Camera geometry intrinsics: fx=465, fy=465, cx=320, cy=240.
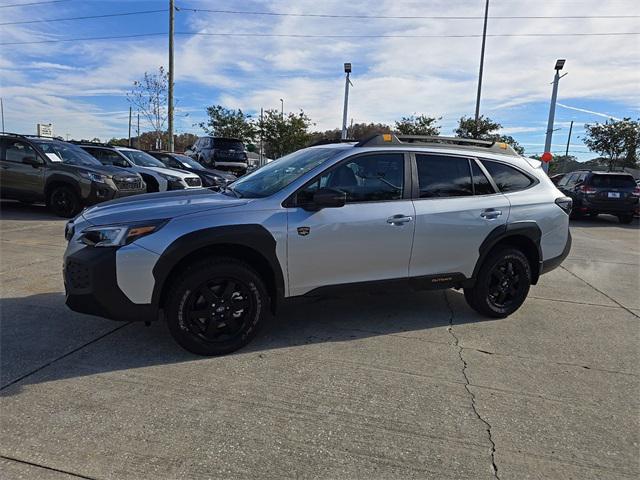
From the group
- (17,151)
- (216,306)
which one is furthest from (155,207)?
(17,151)

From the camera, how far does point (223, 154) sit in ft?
67.1

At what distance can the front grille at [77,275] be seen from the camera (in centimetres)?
342

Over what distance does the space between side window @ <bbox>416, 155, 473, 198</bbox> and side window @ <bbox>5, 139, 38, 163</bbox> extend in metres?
9.40

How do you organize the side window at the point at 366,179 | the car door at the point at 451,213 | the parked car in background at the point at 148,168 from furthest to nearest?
the parked car in background at the point at 148,168 < the car door at the point at 451,213 < the side window at the point at 366,179

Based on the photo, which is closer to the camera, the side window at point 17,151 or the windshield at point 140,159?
the side window at point 17,151

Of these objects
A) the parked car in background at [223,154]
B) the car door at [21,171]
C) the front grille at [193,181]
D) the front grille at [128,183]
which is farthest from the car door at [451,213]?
the parked car in background at [223,154]

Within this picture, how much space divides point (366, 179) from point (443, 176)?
0.86m

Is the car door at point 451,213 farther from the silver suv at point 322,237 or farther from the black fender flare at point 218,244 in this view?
the black fender flare at point 218,244

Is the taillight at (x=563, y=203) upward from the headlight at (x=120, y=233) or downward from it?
upward

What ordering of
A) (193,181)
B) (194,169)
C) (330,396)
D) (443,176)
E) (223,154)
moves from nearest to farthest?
(330,396) → (443,176) → (193,181) → (194,169) → (223,154)

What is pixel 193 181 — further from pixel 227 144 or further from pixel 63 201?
pixel 227 144

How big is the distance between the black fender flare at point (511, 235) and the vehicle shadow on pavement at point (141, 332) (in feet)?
2.38

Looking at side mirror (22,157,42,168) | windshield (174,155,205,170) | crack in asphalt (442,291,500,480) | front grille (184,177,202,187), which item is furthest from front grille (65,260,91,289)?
windshield (174,155,205,170)

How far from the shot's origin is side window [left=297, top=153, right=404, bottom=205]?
3.98m
